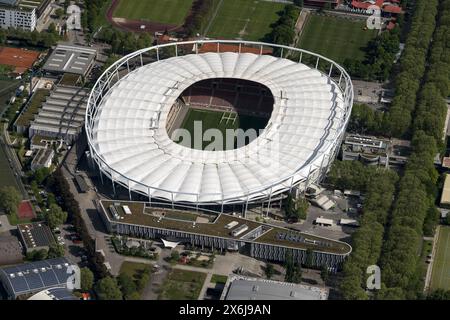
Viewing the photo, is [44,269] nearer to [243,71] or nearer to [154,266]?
[154,266]

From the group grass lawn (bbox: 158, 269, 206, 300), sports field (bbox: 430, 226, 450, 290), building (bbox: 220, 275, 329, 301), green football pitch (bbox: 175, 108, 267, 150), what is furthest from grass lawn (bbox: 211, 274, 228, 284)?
green football pitch (bbox: 175, 108, 267, 150)

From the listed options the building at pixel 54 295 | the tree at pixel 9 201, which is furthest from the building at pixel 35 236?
the building at pixel 54 295

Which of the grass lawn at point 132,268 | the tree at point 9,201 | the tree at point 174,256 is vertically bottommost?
the grass lawn at point 132,268

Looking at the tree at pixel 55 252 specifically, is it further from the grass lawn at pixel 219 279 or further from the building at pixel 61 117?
the building at pixel 61 117

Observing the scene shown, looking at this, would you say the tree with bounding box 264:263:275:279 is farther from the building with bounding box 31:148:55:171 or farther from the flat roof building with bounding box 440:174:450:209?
the building with bounding box 31:148:55:171

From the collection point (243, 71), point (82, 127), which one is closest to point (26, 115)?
point (82, 127)
